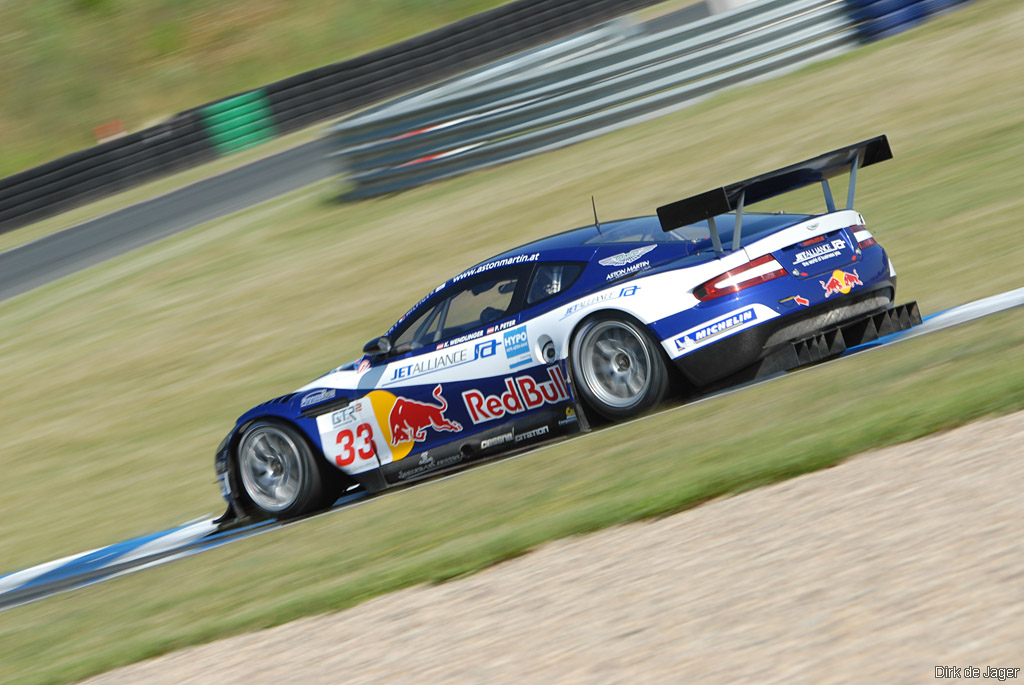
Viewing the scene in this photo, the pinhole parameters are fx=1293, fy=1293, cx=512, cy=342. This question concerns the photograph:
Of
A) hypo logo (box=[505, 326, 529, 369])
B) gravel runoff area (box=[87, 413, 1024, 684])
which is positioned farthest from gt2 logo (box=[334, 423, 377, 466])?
gravel runoff area (box=[87, 413, 1024, 684])

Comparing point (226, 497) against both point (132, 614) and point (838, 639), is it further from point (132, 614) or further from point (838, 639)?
point (838, 639)

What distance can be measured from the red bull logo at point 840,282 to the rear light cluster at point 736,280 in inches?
12.5

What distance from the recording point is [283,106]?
25.3m

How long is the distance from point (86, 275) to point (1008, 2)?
41.9 feet

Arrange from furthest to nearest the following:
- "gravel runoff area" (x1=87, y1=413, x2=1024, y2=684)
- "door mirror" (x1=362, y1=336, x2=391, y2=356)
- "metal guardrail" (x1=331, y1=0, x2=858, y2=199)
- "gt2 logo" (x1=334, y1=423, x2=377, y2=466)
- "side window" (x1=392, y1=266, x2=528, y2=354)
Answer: "metal guardrail" (x1=331, y1=0, x2=858, y2=199) < "gt2 logo" (x1=334, y1=423, x2=377, y2=466) < "door mirror" (x1=362, y1=336, x2=391, y2=356) < "side window" (x1=392, y1=266, x2=528, y2=354) < "gravel runoff area" (x1=87, y1=413, x2=1024, y2=684)

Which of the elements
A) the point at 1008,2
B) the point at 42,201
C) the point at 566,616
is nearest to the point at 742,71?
the point at 1008,2

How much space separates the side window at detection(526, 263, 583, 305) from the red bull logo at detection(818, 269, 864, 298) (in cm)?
136

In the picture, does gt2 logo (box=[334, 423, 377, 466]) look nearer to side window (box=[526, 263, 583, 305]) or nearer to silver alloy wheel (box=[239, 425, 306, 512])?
silver alloy wheel (box=[239, 425, 306, 512])

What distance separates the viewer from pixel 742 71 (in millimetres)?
15672

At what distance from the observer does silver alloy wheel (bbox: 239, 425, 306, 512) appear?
8266 millimetres

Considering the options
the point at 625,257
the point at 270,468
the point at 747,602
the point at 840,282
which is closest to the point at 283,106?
the point at 270,468

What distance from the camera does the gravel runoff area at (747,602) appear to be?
11.2 ft

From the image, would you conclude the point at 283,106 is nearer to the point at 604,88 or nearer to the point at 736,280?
the point at 604,88

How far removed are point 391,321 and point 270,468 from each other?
3.60 m
